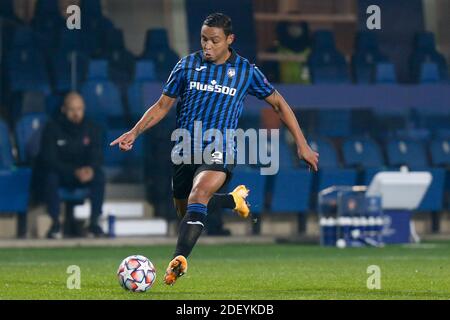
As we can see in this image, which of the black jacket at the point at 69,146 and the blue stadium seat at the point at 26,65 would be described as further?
the blue stadium seat at the point at 26,65

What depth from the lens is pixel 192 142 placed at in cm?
1120

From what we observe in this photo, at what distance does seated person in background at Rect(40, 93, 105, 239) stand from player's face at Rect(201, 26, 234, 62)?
25.6 ft

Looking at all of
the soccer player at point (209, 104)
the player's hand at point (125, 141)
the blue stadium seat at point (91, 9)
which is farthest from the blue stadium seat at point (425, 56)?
the player's hand at point (125, 141)

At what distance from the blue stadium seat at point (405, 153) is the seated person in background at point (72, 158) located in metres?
4.94

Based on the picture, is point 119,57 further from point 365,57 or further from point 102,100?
point 365,57

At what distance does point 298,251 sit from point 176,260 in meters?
7.46

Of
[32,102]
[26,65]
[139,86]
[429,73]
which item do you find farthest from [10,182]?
[429,73]

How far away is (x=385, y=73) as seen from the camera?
75.1 ft

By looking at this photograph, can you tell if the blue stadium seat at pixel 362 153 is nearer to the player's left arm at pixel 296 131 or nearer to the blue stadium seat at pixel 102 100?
the blue stadium seat at pixel 102 100

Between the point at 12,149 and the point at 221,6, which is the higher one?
the point at 221,6

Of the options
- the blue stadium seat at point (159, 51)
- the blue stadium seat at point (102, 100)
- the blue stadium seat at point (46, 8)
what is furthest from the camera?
the blue stadium seat at point (159, 51)

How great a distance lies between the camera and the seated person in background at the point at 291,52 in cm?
2241

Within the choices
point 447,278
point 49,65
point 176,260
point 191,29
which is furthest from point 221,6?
point 176,260
